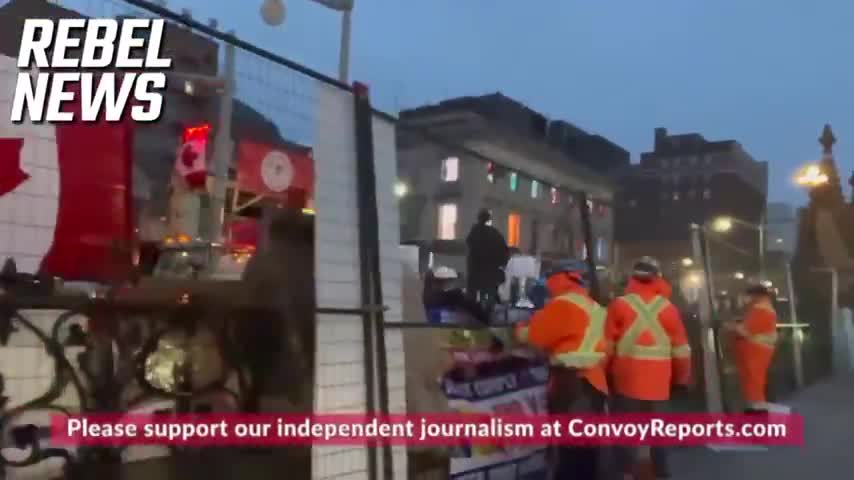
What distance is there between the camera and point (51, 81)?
10.2ft

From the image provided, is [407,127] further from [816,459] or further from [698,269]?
[816,459]

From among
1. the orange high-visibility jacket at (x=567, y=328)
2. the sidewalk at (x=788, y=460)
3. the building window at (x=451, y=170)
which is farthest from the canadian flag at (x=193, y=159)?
the sidewalk at (x=788, y=460)

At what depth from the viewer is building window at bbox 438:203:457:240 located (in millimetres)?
6016

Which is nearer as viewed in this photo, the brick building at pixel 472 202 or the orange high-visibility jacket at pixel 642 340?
the brick building at pixel 472 202

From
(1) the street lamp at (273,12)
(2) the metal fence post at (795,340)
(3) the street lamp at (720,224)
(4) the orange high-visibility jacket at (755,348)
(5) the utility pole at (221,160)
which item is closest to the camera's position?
(5) the utility pole at (221,160)

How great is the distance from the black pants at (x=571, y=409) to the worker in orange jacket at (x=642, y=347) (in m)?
0.51

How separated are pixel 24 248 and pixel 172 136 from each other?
2757mm

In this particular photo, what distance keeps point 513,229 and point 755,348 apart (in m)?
3.37

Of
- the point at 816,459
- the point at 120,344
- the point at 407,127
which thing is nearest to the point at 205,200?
the point at 407,127

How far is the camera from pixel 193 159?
21.2ft

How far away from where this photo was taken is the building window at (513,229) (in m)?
7.72

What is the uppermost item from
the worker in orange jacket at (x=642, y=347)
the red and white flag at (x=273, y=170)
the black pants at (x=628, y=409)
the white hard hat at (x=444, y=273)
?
the red and white flag at (x=273, y=170)

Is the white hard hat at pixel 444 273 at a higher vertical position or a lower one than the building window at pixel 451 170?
lower

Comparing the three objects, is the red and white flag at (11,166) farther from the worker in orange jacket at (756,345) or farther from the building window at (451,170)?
the worker in orange jacket at (756,345)
